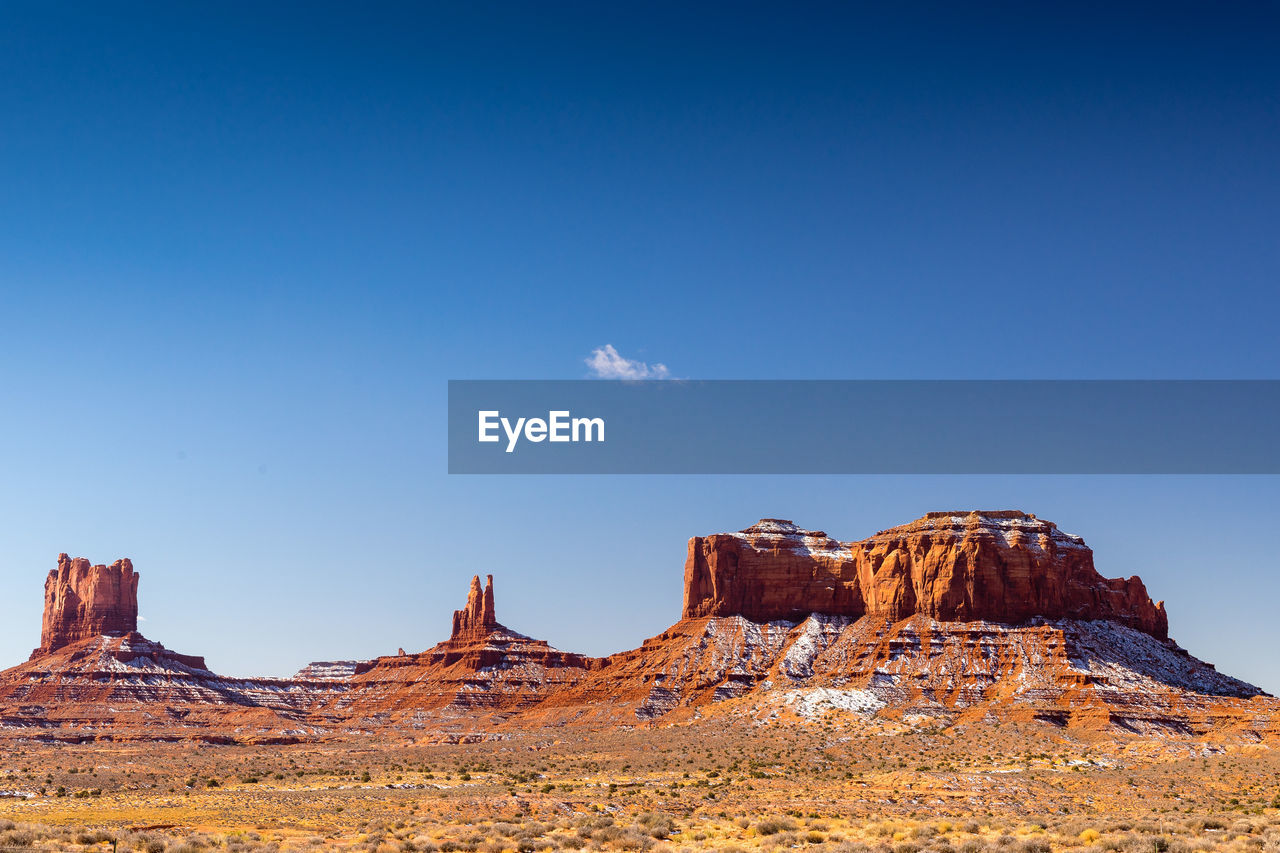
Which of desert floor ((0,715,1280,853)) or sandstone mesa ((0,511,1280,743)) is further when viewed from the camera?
sandstone mesa ((0,511,1280,743))

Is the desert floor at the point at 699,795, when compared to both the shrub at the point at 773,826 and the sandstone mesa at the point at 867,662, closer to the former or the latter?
the shrub at the point at 773,826

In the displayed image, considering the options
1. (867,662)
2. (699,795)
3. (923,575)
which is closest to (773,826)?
(699,795)

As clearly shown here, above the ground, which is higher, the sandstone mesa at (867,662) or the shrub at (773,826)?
the sandstone mesa at (867,662)

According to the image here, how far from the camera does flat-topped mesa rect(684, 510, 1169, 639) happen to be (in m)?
157

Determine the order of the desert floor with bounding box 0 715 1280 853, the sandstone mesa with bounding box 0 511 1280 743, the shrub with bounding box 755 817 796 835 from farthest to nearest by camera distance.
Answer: the sandstone mesa with bounding box 0 511 1280 743
the shrub with bounding box 755 817 796 835
the desert floor with bounding box 0 715 1280 853

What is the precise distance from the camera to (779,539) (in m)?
182

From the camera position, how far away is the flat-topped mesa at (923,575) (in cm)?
15712

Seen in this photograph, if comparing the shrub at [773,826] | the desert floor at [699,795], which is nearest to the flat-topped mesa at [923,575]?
the desert floor at [699,795]

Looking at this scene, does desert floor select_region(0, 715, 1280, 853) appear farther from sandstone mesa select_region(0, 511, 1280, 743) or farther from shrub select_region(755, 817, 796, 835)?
sandstone mesa select_region(0, 511, 1280, 743)

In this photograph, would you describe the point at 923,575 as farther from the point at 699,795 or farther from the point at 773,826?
the point at 773,826

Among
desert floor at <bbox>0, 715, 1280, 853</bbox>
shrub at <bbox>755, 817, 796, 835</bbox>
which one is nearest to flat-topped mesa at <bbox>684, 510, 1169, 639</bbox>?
desert floor at <bbox>0, 715, 1280, 853</bbox>

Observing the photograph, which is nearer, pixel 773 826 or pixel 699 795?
pixel 773 826

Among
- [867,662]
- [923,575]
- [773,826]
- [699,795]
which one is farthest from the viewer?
[923,575]

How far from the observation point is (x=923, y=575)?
162 m
